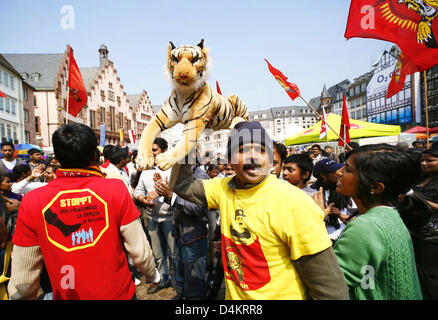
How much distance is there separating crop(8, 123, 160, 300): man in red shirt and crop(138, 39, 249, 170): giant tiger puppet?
0.38 meters

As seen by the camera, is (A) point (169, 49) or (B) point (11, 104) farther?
(B) point (11, 104)

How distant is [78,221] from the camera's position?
1.51 meters

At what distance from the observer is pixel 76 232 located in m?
1.51

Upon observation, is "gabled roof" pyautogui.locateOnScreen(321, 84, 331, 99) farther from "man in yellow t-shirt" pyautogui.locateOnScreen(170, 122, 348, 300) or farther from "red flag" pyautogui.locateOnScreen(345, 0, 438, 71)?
"man in yellow t-shirt" pyautogui.locateOnScreen(170, 122, 348, 300)

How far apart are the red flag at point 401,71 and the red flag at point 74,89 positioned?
18.9 ft

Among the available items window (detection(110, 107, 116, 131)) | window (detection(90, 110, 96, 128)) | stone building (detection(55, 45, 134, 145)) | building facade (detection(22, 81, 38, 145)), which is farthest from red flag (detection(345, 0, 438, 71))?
window (detection(110, 107, 116, 131))

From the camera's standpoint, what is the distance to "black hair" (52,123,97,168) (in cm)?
155

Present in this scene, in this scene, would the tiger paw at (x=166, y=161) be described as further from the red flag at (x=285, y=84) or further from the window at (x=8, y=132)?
the window at (x=8, y=132)

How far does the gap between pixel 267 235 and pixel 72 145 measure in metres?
1.37

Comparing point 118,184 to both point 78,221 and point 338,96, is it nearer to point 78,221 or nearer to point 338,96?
point 78,221

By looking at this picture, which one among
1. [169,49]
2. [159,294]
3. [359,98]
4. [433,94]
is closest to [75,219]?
[169,49]

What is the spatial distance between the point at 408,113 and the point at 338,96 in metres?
23.8

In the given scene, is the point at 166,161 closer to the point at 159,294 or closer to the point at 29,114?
the point at 159,294

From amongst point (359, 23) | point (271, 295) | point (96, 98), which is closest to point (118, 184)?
point (271, 295)
